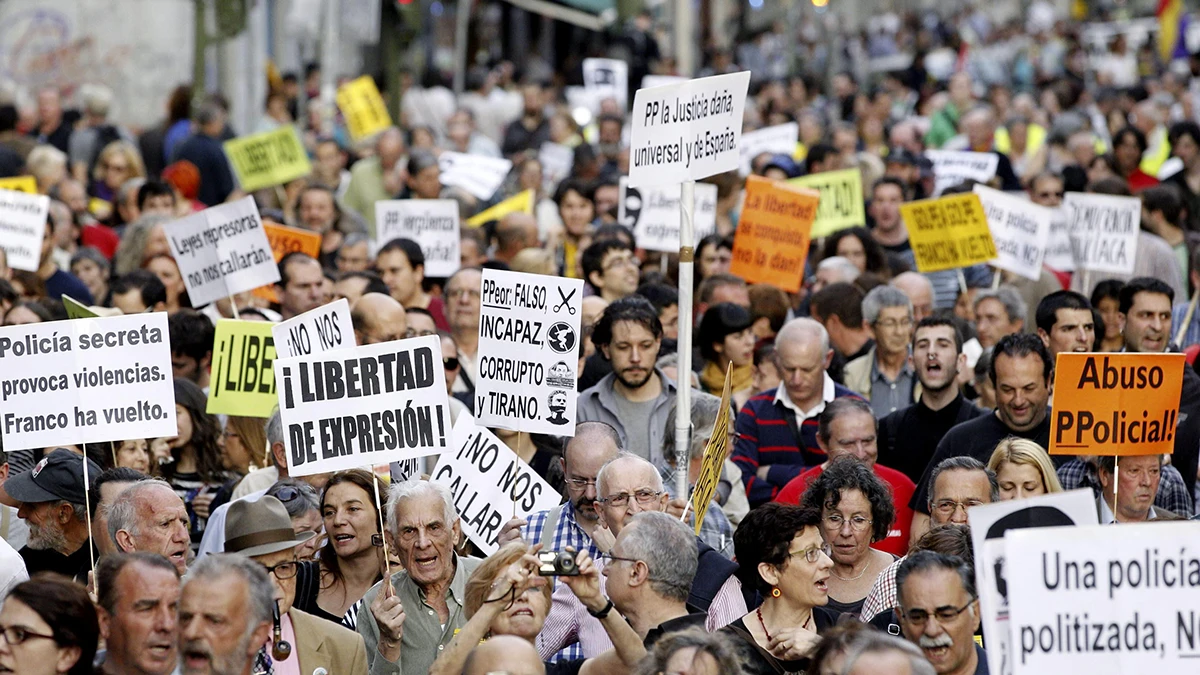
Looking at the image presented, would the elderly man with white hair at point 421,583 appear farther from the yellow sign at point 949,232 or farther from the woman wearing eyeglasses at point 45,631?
the yellow sign at point 949,232

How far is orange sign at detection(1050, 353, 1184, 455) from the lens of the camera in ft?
26.5

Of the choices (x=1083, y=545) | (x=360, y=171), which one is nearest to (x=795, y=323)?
(x=1083, y=545)

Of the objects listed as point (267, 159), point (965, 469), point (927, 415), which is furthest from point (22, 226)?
point (965, 469)

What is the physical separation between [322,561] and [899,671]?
3.11m

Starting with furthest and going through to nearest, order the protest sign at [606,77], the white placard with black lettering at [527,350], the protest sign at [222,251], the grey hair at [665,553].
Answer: the protest sign at [606,77] < the protest sign at [222,251] < the white placard with black lettering at [527,350] < the grey hair at [665,553]

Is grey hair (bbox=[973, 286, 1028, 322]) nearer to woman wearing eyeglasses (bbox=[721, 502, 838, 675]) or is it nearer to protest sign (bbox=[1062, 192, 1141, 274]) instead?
protest sign (bbox=[1062, 192, 1141, 274])

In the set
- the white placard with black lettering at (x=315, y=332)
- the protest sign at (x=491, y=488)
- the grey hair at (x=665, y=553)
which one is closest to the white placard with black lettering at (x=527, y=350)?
the protest sign at (x=491, y=488)

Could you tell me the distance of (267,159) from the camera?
1617 centimetres

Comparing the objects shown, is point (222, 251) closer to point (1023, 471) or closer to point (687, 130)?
point (687, 130)

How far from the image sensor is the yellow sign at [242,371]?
928 cm

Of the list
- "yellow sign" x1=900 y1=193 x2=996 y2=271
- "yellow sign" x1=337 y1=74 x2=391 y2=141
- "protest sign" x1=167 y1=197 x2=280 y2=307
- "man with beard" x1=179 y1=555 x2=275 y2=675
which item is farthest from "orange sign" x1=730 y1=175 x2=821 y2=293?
"yellow sign" x1=337 y1=74 x2=391 y2=141

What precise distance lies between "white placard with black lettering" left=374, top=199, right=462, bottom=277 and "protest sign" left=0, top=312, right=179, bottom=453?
5.74 meters

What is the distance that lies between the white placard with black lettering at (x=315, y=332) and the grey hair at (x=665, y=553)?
8.31 feet

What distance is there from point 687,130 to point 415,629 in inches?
Result: 105
